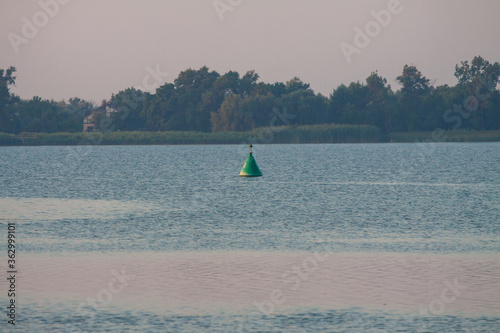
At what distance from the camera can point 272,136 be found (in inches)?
6890

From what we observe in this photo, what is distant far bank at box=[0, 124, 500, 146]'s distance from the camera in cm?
15738

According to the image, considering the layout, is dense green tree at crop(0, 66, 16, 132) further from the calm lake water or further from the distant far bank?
the calm lake water

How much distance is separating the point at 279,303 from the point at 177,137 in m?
162

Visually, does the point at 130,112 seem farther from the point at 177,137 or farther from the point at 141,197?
the point at 141,197

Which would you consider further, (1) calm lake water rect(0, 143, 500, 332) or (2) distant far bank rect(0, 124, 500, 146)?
(2) distant far bank rect(0, 124, 500, 146)

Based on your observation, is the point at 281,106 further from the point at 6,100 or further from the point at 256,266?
the point at 256,266

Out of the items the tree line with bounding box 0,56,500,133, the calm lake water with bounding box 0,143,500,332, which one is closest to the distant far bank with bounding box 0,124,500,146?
the tree line with bounding box 0,56,500,133

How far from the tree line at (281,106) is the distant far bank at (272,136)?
207 centimetres

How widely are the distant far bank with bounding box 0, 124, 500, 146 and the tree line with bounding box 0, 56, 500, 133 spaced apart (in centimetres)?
207

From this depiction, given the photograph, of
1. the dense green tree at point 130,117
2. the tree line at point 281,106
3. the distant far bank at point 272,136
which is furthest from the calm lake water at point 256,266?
the dense green tree at point 130,117

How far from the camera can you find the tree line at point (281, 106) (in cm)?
16825

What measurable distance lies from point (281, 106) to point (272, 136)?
1021 cm

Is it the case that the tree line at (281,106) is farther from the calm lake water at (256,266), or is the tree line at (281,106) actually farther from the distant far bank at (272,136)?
the calm lake water at (256,266)

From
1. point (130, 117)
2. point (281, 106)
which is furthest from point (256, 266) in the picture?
point (130, 117)
